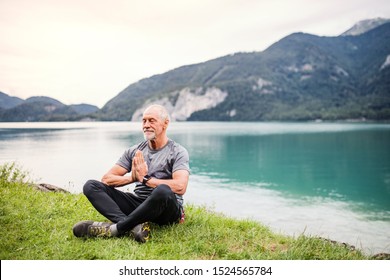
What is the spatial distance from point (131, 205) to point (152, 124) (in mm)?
1143

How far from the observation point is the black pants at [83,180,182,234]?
153 inches

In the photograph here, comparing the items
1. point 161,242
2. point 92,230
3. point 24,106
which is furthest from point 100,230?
point 24,106

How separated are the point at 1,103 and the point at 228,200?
11.9 meters

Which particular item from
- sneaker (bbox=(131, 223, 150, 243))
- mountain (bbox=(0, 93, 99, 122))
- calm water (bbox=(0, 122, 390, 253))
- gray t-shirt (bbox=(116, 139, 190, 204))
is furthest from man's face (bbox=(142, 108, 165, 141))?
mountain (bbox=(0, 93, 99, 122))

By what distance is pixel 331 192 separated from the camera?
743 inches

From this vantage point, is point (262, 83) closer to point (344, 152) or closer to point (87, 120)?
point (87, 120)

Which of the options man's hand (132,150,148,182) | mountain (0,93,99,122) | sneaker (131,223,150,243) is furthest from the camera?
mountain (0,93,99,122)

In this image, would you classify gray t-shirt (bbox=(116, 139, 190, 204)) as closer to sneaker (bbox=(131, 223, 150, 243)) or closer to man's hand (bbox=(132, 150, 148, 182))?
man's hand (bbox=(132, 150, 148, 182))

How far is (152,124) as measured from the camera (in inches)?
170

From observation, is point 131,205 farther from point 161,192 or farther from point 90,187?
point 161,192

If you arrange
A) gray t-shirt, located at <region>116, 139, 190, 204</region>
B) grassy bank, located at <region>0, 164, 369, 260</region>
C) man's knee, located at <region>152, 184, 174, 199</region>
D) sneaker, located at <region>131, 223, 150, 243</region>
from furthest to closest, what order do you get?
gray t-shirt, located at <region>116, 139, 190, 204</region>
sneaker, located at <region>131, 223, 150, 243</region>
man's knee, located at <region>152, 184, 174, 199</region>
grassy bank, located at <region>0, 164, 369, 260</region>

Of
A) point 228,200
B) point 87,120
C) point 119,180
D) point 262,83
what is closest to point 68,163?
point 228,200

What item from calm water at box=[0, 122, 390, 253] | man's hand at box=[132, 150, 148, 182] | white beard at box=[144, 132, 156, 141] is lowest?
calm water at box=[0, 122, 390, 253]

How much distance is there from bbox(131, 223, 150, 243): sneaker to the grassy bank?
76mm
